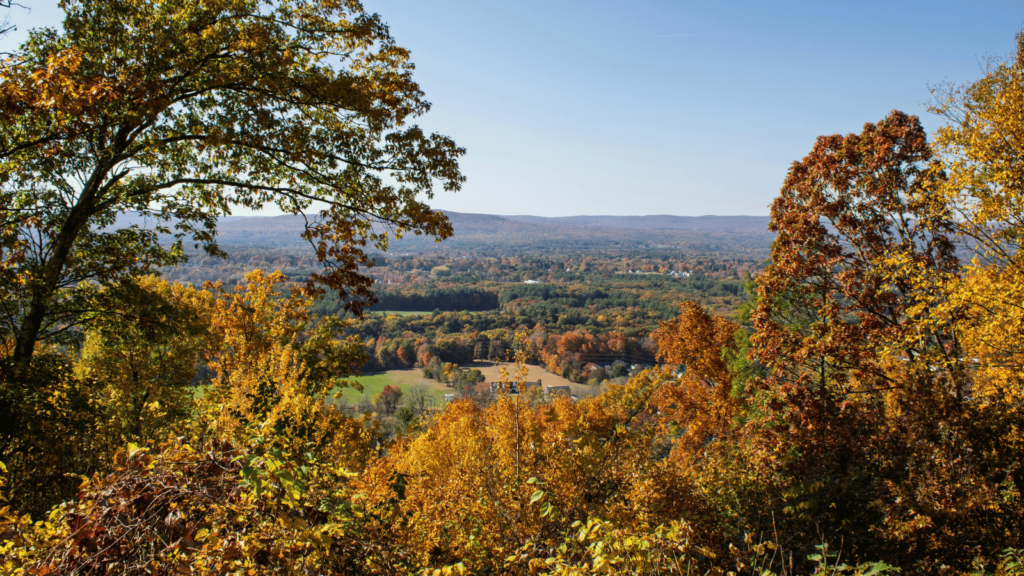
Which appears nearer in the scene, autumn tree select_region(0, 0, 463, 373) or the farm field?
autumn tree select_region(0, 0, 463, 373)

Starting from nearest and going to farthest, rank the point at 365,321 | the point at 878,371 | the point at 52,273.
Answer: the point at 52,273, the point at 365,321, the point at 878,371

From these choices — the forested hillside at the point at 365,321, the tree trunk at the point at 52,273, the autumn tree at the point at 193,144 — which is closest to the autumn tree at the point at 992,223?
the forested hillside at the point at 365,321

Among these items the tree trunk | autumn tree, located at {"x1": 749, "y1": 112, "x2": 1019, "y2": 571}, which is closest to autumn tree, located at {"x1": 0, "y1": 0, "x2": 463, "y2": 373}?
the tree trunk

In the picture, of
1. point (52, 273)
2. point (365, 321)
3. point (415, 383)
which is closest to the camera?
point (52, 273)

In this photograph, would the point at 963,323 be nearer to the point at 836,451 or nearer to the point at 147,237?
the point at 836,451

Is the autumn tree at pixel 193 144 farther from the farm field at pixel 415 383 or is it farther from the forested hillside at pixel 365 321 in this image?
the farm field at pixel 415 383

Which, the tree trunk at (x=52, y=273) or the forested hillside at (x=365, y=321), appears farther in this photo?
the tree trunk at (x=52, y=273)

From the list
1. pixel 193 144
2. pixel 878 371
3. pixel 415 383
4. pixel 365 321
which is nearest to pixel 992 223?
pixel 878 371

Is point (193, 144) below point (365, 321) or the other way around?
the other way around

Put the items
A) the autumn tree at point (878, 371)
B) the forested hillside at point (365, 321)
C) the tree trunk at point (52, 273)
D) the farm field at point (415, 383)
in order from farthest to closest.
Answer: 1. the farm field at point (415, 383)
2. the tree trunk at point (52, 273)
3. the autumn tree at point (878, 371)
4. the forested hillside at point (365, 321)

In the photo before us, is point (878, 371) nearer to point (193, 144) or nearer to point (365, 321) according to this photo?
point (365, 321)

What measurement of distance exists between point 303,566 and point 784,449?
7.51 m

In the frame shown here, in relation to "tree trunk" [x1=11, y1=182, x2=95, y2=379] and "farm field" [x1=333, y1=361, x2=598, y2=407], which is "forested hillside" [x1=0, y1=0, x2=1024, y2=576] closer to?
"tree trunk" [x1=11, y1=182, x2=95, y2=379]

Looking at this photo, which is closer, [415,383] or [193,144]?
[193,144]
